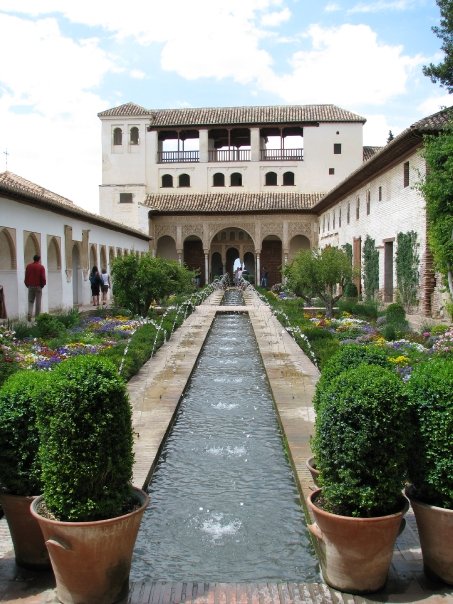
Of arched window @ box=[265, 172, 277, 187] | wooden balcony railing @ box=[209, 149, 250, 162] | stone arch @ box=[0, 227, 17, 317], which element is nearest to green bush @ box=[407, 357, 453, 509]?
stone arch @ box=[0, 227, 17, 317]

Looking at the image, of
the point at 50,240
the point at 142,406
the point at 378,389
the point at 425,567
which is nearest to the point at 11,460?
the point at 378,389

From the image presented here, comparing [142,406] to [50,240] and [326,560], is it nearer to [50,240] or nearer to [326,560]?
[326,560]

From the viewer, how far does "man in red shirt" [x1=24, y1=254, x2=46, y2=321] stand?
637 inches

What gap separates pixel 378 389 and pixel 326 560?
A: 101 cm

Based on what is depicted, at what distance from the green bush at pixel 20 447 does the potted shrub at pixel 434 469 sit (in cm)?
210

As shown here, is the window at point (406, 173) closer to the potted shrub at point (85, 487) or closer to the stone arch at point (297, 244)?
the potted shrub at point (85, 487)

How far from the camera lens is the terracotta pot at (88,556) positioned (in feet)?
10.8

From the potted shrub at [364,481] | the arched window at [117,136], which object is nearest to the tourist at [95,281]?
the potted shrub at [364,481]

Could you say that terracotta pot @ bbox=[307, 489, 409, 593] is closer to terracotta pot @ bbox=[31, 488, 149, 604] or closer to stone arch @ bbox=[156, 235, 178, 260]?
terracotta pot @ bbox=[31, 488, 149, 604]

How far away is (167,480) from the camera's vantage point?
215 inches

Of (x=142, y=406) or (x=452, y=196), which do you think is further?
(x=452, y=196)

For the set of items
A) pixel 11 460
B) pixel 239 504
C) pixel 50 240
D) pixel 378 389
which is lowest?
pixel 239 504

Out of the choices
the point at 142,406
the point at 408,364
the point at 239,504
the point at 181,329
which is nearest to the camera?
the point at 239,504

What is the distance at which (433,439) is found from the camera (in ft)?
11.4
